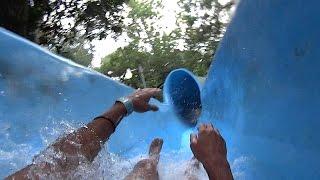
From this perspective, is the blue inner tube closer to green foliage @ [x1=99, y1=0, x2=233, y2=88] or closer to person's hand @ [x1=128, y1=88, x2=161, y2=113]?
person's hand @ [x1=128, y1=88, x2=161, y2=113]

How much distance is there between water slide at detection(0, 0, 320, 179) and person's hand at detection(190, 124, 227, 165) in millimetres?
349

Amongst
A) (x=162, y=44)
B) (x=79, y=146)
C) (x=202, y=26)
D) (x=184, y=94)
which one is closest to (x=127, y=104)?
(x=79, y=146)

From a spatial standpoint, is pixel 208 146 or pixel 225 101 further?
pixel 225 101

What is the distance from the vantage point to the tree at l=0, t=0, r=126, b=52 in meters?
5.64

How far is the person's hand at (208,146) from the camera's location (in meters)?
1.00

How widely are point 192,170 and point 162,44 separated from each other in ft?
33.9

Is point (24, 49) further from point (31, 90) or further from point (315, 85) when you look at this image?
point (315, 85)

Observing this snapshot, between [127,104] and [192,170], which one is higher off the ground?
[127,104]

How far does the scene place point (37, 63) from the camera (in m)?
2.29

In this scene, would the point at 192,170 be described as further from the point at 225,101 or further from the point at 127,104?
the point at 225,101

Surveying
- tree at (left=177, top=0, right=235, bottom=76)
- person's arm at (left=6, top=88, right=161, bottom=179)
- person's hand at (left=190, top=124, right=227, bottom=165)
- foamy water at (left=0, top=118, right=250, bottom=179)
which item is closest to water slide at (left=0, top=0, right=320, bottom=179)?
foamy water at (left=0, top=118, right=250, bottom=179)

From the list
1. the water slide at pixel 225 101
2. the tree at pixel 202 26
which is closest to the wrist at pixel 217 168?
the water slide at pixel 225 101

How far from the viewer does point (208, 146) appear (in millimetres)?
1010

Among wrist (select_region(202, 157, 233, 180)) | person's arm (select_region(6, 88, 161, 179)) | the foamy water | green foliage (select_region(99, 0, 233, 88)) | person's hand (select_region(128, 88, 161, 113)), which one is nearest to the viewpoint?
wrist (select_region(202, 157, 233, 180))
